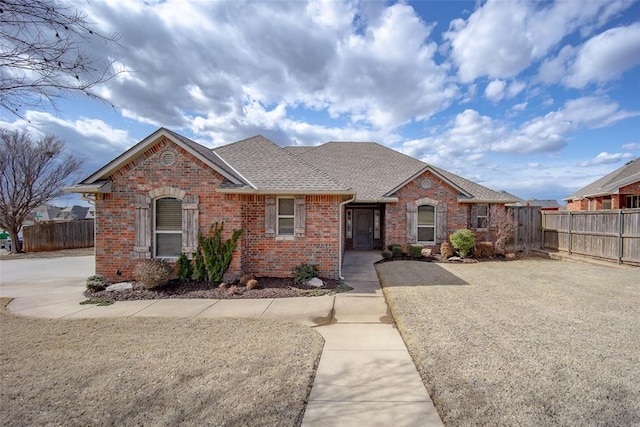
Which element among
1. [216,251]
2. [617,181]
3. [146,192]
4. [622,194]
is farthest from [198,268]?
[617,181]

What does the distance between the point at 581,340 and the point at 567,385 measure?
189cm

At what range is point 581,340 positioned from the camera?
5074mm

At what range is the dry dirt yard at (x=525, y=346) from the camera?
3309mm

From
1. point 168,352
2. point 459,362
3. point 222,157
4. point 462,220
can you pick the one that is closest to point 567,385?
point 459,362

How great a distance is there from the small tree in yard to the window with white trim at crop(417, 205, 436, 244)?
2.90m

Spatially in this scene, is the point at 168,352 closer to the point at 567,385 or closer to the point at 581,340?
the point at 567,385

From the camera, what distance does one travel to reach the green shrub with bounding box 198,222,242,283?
8766mm

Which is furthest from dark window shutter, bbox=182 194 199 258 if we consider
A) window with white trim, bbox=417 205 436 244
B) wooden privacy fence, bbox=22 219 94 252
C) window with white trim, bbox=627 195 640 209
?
window with white trim, bbox=627 195 640 209

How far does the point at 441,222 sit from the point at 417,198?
5.25 feet

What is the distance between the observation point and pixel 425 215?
49.0 ft

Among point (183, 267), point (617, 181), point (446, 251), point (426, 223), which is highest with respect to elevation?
point (617, 181)

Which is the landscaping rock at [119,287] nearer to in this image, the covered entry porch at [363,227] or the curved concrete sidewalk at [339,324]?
the curved concrete sidewalk at [339,324]

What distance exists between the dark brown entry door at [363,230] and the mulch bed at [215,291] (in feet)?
26.0

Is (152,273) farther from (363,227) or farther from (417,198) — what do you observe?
(417,198)
